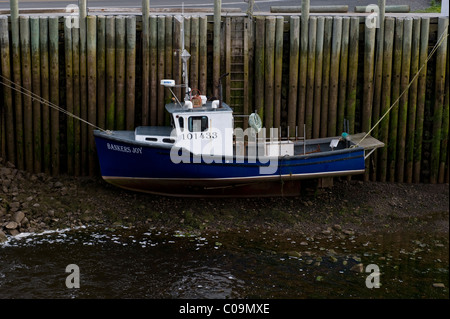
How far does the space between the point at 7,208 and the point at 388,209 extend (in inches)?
347

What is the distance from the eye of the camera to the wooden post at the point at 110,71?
18.4 metres

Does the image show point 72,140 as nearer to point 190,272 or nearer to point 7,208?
point 7,208

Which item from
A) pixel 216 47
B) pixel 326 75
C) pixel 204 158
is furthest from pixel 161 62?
pixel 326 75

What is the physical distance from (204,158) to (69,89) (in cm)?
396

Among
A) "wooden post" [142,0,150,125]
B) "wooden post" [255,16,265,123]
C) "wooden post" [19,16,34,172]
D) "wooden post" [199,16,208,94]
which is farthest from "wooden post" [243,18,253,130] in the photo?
"wooden post" [19,16,34,172]

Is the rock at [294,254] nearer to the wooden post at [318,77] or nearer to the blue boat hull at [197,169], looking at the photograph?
the blue boat hull at [197,169]

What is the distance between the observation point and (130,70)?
60.7 feet

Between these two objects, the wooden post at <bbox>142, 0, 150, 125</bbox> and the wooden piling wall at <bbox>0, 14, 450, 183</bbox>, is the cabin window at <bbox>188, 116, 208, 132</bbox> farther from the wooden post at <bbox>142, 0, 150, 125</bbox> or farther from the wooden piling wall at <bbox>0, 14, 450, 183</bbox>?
the wooden post at <bbox>142, 0, 150, 125</bbox>

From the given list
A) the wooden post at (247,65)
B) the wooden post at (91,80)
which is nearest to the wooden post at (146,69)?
the wooden post at (91,80)

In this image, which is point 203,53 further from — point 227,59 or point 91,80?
point 91,80

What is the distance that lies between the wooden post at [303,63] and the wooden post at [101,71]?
482 cm

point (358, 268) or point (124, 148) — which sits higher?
point (124, 148)

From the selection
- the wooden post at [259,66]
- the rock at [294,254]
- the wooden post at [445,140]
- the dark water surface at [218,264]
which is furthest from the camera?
the wooden post at [445,140]

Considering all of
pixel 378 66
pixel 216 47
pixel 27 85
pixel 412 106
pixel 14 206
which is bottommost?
pixel 14 206
